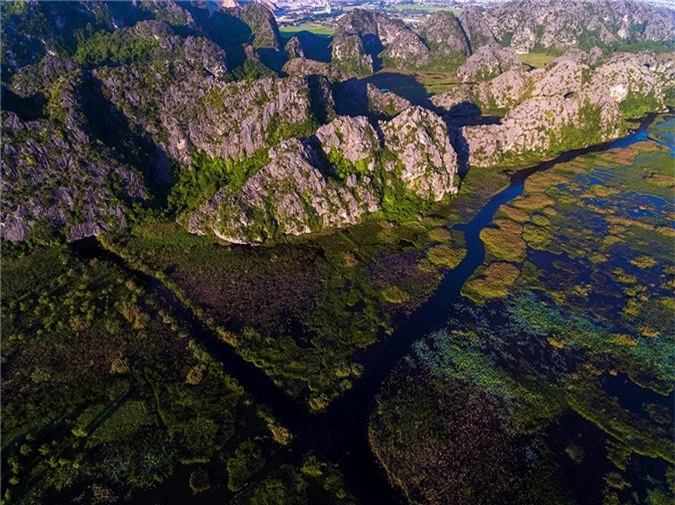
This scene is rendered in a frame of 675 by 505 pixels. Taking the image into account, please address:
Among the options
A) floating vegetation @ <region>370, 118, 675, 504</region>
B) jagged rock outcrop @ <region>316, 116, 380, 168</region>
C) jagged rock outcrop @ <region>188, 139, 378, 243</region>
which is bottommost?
floating vegetation @ <region>370, 118, 675, 504</region>

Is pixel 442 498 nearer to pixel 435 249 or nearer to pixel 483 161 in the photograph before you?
pixel 435 249

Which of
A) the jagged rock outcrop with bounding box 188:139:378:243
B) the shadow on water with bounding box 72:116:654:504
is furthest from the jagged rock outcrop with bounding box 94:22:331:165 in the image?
the shadow on water with bounding box 72:116:654:504

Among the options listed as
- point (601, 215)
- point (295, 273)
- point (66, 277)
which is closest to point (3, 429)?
point (66, 277)

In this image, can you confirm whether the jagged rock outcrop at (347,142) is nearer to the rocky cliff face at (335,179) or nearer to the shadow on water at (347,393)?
the rocky cliff face at (335,179)

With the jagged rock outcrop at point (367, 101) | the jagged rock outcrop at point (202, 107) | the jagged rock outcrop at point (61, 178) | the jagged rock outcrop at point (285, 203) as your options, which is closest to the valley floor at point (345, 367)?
the jagged rock outcrop at point (285, 203)

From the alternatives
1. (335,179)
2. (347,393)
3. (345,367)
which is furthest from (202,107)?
(347,393)

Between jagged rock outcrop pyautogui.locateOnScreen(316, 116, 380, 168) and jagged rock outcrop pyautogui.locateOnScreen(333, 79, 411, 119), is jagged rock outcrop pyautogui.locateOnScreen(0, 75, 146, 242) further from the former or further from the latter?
jagged rock outcrop pyautogui.locateOnScreen(333, 79, 411, 119)
